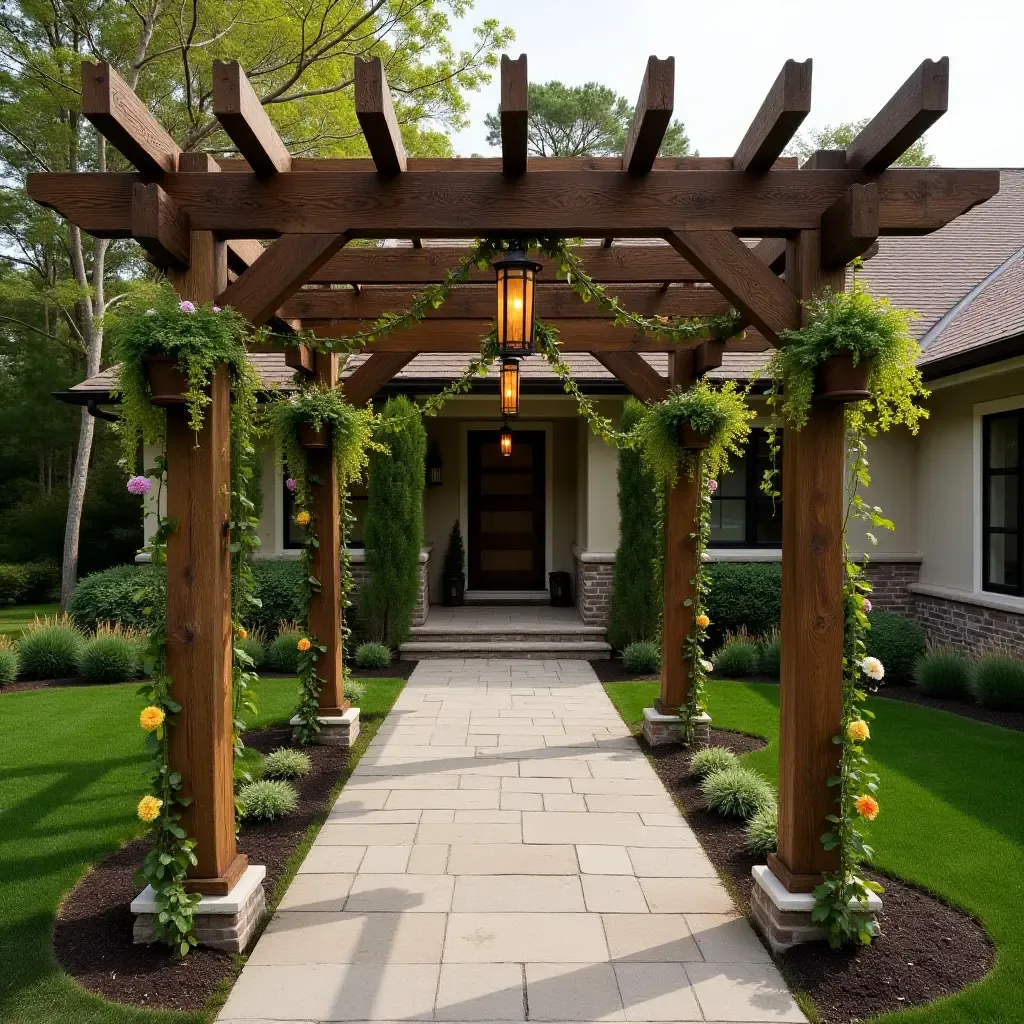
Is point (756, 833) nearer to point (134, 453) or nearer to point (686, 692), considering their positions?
point (686, 692)

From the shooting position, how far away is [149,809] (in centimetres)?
336

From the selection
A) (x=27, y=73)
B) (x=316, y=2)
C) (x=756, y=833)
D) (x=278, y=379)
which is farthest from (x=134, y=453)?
(x=27, y=73)

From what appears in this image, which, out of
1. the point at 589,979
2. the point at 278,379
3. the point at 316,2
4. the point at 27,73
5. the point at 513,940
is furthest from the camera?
the point at 27,73

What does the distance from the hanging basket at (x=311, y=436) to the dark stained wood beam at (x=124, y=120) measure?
250 cm

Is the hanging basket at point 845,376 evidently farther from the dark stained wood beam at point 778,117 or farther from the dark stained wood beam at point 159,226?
the dark stained wood beam at point 159,226

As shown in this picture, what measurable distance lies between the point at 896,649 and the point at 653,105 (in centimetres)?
751

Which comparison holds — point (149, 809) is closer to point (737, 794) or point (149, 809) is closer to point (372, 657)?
point (737, 794)

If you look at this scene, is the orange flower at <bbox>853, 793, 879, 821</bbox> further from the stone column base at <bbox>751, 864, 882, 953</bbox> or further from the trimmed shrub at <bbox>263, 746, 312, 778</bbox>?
the trimmed shrub at <bbox>263, 746, 312, 778</bbox>

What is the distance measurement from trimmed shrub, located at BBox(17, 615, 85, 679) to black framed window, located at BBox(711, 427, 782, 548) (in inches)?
308

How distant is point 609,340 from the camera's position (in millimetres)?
6551

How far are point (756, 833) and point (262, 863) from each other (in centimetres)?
261

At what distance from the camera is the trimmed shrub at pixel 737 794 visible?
4.97 meters

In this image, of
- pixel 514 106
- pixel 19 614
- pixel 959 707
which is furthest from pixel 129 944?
pixel 19 614

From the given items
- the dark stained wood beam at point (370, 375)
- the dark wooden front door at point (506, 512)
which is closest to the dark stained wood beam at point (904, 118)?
the dark stained wood beam at point (370, 375)
